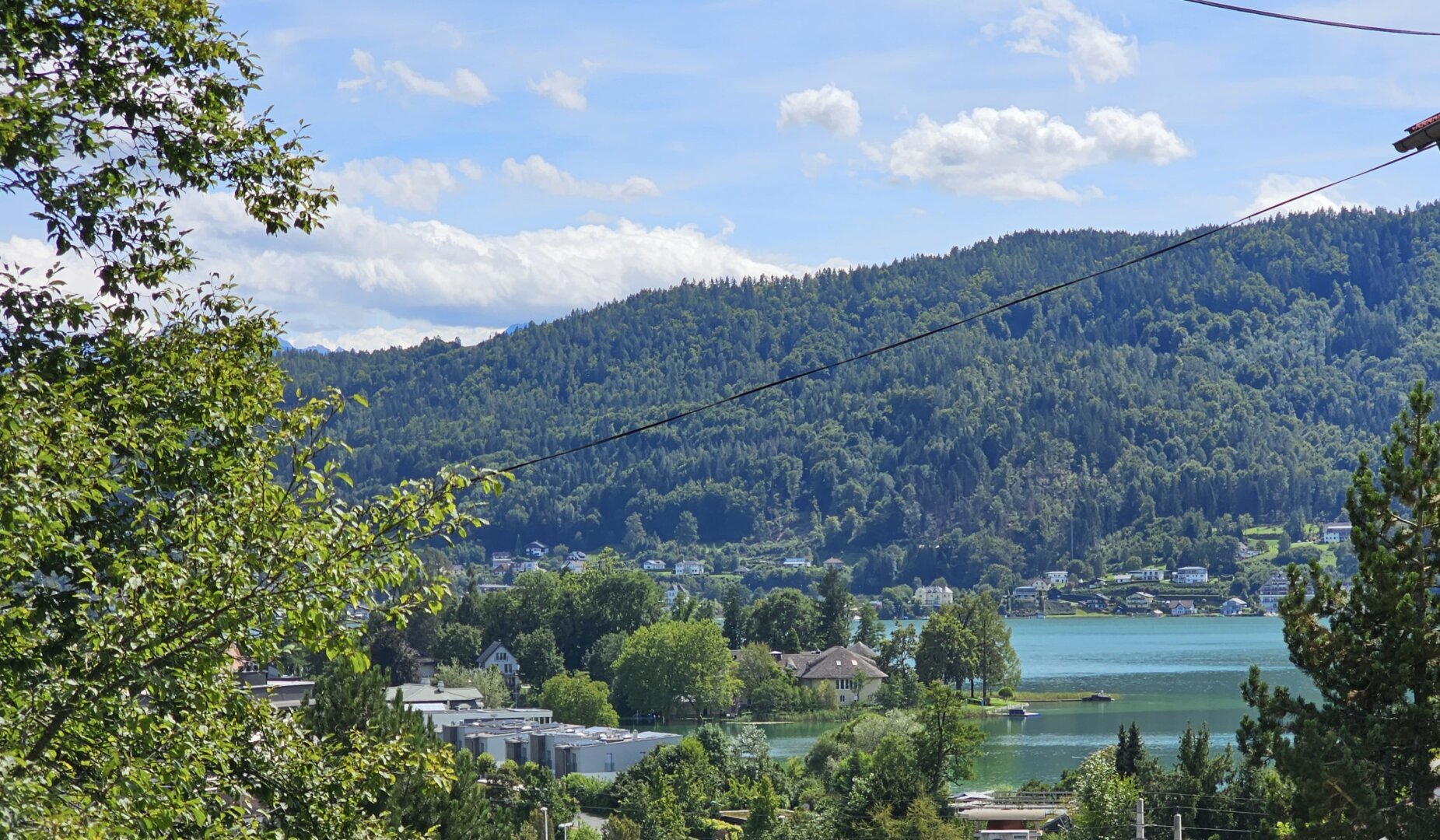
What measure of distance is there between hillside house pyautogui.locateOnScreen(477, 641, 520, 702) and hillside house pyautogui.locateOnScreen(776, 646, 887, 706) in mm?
15768

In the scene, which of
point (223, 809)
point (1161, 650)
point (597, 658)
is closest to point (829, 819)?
point (223, 809)

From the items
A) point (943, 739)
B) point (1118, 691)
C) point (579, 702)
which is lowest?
point (1118, 691)

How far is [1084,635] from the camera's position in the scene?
16988cm

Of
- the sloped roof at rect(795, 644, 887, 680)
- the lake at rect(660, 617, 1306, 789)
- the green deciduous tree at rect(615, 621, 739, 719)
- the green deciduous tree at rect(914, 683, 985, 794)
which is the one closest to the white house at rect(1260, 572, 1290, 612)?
the lake at rect(660, 617, 1306, 789)

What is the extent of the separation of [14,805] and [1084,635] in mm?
170493

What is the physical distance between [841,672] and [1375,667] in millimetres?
76650

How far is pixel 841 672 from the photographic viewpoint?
9181 centimetres

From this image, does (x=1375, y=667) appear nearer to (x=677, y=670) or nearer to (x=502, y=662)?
(x=677, y=670)

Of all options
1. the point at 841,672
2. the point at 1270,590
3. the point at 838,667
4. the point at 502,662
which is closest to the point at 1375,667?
the point at 841,672

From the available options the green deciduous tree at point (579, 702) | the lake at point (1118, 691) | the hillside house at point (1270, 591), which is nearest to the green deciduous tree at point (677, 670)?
the lake at point (1118, 691)

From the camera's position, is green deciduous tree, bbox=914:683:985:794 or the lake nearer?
green deciduous tree, bbox=914:683:985:794

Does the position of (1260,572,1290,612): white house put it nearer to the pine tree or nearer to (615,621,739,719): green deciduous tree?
(615,621,739,719): green deciduous tree

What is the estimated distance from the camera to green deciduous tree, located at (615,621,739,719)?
84.0m

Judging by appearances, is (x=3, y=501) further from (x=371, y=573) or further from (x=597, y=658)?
(x=597, y=658)
